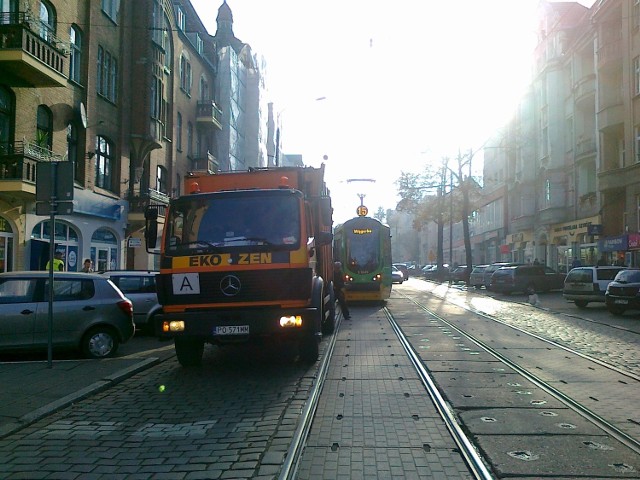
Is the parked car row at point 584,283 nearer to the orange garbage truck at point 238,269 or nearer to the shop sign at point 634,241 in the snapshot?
the shop sign at point 634,241

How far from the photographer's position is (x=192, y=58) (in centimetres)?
3650

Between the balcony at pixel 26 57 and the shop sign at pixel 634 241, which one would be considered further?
the shop sign at pixel 634 241

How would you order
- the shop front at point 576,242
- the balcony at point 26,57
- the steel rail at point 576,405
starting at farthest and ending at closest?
the shop front at point 576,242 → the balcony at point 26,57 → the steel rail at point 576,405

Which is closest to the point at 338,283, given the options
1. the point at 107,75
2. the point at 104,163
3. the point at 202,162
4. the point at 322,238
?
the point at 322,238

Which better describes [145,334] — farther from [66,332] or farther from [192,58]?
[192,58]

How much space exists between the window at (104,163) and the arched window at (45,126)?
372 centimetres

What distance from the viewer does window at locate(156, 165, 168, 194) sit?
3111 cm

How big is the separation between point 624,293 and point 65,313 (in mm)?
16158

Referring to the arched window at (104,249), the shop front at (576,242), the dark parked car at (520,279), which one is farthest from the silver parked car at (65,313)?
the shop front at (576,242)

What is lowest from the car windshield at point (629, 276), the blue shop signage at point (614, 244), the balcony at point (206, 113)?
the car windshield at point (629, 276)

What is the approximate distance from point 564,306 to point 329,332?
14.0 meters

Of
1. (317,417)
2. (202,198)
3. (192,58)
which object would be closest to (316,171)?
(202,198)

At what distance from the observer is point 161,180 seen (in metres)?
31.8

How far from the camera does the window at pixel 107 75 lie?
80.6ft
